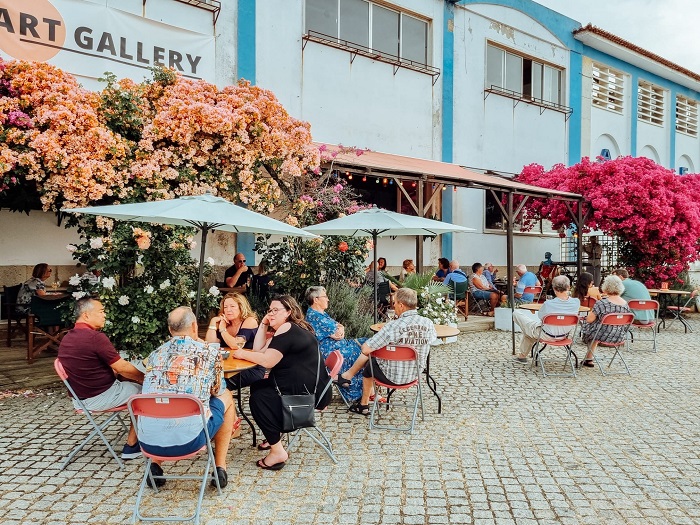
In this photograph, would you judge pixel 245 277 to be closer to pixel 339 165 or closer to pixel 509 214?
pixel 339 165

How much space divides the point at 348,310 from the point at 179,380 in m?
4.53

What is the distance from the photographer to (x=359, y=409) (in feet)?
18.4

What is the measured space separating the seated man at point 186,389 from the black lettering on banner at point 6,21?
6.62 metres

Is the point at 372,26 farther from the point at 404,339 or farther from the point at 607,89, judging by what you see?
the point at 404,339

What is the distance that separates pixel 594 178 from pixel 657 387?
27.9 ft

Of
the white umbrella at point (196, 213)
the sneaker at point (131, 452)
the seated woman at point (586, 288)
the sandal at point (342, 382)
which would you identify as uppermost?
the white umbrella at point (196, 213)

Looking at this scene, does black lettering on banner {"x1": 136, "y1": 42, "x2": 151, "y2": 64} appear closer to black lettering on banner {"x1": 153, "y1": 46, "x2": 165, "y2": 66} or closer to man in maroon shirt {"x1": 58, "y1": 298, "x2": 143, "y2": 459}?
black lettering on banner {"x1": 153, "y1": 46, "x2": 165, "y2": 66}

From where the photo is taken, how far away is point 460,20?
47.9 ft

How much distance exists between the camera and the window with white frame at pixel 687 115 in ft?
72.0

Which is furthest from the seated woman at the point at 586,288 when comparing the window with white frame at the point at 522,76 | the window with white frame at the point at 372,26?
the window with white frame at the point at 522,76

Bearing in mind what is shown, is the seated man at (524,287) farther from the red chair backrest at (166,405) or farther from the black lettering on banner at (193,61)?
the red chair backrest at (166,405)

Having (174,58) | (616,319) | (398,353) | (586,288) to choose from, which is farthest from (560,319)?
(174,58)

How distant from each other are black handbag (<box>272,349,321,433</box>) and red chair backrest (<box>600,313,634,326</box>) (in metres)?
4.88

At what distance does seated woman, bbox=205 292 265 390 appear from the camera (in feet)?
16.5
